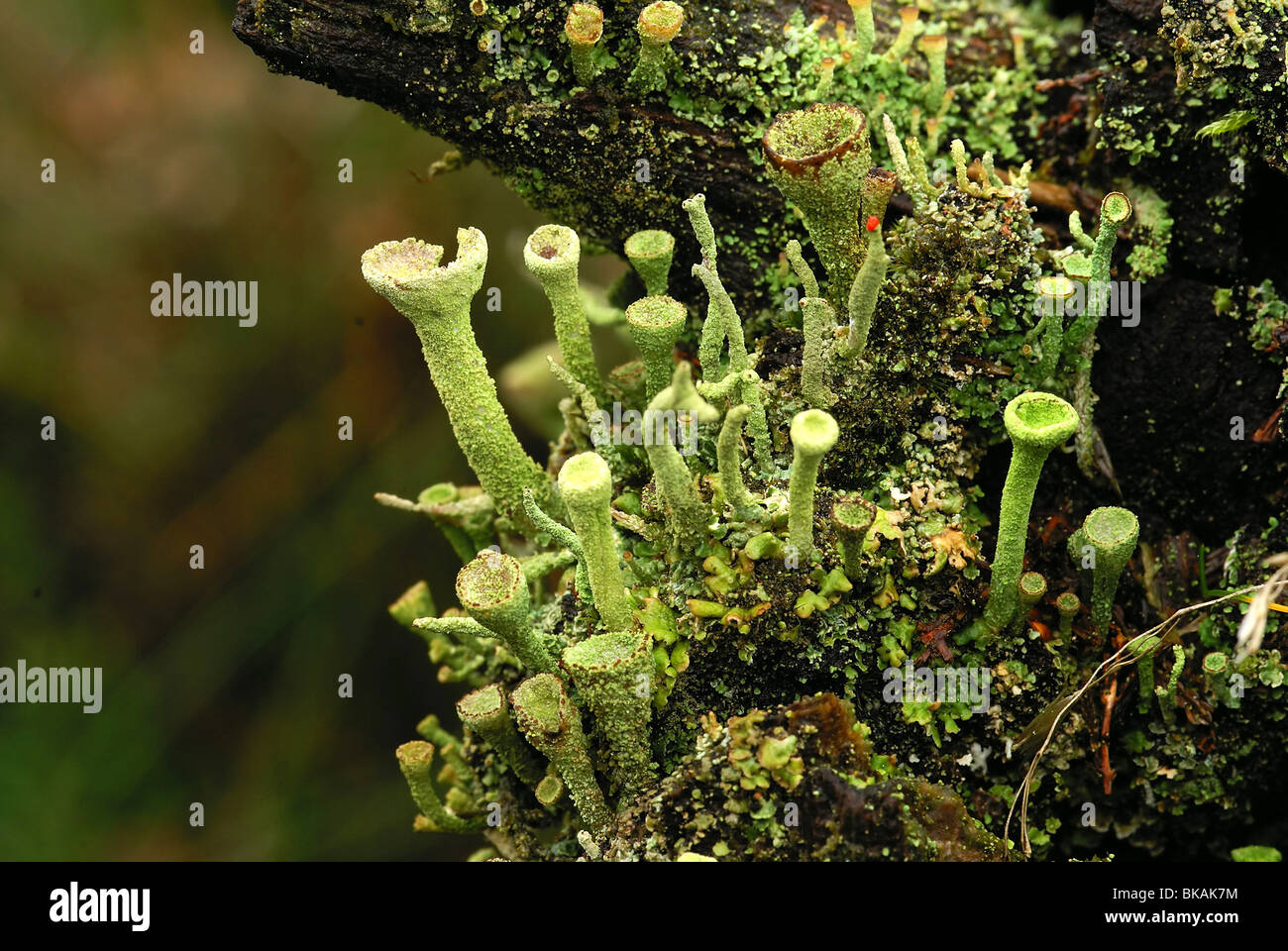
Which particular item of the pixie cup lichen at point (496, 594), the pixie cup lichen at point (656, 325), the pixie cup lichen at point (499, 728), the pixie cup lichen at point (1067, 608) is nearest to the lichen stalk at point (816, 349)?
→ the pixie cup lichen at point (656, 325)

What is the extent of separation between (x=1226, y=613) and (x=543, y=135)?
5.74ft

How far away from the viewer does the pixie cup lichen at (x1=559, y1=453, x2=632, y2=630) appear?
1726mm

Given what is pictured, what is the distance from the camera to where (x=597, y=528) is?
5.96 feet

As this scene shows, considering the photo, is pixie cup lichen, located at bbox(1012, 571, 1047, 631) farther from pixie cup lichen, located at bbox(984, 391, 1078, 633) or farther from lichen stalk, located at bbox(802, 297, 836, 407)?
lichen stalk, located at bbox(802, 297, 836, 407)

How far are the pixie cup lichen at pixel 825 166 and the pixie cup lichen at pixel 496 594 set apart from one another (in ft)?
2.89

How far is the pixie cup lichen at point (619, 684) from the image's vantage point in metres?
1.77

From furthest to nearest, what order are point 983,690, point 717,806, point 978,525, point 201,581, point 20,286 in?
point 201,581
point 20,286
point 978,525
point 983,690
point 717,806

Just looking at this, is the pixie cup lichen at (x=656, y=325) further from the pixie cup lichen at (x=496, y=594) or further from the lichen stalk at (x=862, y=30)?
the lichen stalk at (x=862, y=30)

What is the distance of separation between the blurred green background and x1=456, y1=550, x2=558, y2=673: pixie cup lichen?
1826 mm

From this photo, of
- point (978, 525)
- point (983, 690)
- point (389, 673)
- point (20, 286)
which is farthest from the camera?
point (389, 673)

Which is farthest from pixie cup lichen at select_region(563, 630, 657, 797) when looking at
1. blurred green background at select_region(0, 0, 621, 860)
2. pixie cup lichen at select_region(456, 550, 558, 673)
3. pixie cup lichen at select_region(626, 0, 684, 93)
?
blurred green background at select_region(0, 0, 621, 860)

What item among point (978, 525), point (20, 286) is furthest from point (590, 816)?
point (20, 286)

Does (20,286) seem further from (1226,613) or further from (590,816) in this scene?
(1226,613)
